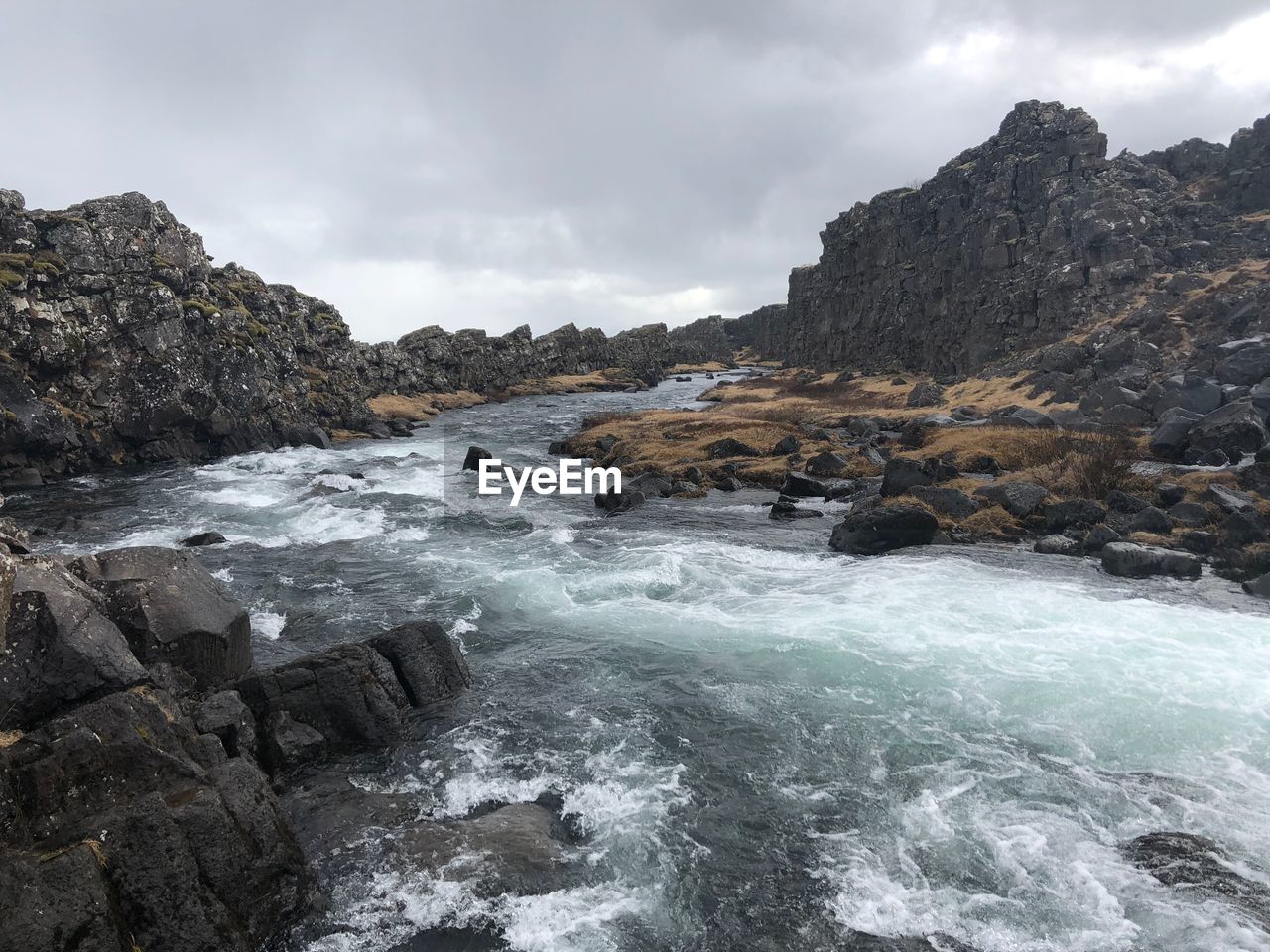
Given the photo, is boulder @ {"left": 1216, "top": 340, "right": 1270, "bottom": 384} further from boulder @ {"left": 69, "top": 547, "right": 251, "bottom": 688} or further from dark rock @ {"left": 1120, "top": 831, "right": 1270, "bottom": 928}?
boulder @ {"left": 69, "top": 547, "right": 251, "bottom": 688}

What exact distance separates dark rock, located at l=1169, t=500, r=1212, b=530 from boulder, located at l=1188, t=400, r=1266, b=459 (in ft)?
26.8

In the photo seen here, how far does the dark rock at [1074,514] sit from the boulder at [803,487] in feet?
32.0

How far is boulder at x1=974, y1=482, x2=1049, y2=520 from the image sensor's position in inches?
1042

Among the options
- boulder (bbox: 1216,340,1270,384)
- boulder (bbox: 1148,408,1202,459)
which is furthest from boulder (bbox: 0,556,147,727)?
boulder (bbox: 1216,340,1270,384)

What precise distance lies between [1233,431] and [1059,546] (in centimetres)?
1368

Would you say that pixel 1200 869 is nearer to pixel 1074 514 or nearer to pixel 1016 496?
pixel 1074 514

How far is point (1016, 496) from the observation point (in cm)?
2708

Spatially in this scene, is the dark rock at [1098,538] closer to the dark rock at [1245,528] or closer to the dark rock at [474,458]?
the dark rock at [1245,528]

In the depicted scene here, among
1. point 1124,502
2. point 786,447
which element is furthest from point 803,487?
point 1124,502

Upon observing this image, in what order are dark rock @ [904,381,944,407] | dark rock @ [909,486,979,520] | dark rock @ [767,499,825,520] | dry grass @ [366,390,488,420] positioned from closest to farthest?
dark rock @ [909,486,979,520] → dark rock @ [767,499,825,520] → dark rock @ [904,381,944,407] → dry grass @ [366,390,488,420]

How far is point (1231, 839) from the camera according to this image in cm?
1002

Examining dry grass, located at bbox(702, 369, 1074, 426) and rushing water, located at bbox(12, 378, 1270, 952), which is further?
dry grass, located at bbox(702, 369, 1074, 426)

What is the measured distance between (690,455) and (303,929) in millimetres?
35903

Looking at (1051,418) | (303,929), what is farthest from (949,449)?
(303,929)
